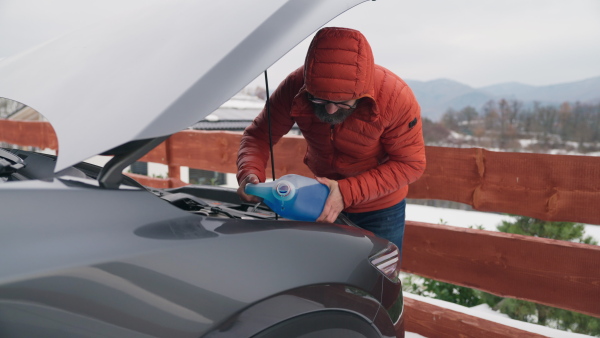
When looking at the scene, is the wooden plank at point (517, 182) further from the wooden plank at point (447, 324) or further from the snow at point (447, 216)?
the wooden plank at point (447, 324)

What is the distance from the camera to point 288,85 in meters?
2.25

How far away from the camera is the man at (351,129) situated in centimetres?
182

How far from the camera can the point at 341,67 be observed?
1.80 metres

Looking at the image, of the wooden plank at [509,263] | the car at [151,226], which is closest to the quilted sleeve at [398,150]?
the car at [151,226]

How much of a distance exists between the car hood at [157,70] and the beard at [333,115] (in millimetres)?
544

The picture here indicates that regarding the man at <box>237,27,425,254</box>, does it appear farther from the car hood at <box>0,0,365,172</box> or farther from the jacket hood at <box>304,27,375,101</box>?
the car hood at <box>0,0,365,172</box>

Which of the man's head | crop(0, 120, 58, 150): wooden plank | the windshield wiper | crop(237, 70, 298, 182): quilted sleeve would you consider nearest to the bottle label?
the man's head

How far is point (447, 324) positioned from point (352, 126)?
5.00 feet

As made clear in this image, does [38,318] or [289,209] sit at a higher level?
[289,209]

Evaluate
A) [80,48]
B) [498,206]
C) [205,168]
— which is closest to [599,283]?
[498,206]

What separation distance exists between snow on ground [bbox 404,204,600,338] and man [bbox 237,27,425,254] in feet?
3.11

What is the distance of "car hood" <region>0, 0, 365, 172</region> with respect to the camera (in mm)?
1163

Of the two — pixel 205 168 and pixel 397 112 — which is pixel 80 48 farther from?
pixel 205 168

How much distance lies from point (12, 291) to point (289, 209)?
80 cm
